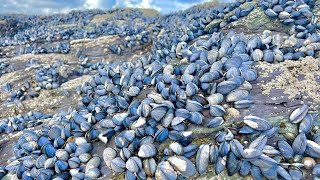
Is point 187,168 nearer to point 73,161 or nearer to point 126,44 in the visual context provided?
point 73,161

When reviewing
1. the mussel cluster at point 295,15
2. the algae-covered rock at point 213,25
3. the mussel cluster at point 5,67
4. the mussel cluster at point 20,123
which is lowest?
the mussel cluster at point 20,123

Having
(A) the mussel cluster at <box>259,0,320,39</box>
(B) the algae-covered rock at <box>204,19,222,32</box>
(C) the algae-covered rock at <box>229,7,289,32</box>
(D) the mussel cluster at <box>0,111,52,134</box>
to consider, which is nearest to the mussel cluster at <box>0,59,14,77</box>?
(D) the mussel cluster at <box>0,111,52,134</box>

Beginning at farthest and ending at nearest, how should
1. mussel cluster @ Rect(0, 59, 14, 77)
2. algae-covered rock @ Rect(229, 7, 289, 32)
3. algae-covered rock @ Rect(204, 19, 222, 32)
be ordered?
mussel cluster @ Rect(0, 59, 14, 77), algae-covered rock @ Rect(204, 19, 222, 32), algae-covered rock @ Rect(229, 7, 289, 32)

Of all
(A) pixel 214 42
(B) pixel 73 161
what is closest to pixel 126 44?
(A) pixel 214 42

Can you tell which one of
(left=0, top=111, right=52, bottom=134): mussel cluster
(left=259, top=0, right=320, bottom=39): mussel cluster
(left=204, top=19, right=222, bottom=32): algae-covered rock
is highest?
(left=259, top=0, right=320, bottom=39): mussel cluster

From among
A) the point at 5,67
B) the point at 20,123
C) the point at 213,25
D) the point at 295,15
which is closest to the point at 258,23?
the point at 295,15

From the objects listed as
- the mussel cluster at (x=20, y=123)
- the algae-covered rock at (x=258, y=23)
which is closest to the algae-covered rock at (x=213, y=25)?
the algae-covered rock at (x=258, y=23)

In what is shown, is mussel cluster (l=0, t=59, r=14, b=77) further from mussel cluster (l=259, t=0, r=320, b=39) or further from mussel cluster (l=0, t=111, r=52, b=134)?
mussel cluster (l=259, t=0, r=320, b=39)

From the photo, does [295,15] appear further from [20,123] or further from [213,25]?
[20,123]

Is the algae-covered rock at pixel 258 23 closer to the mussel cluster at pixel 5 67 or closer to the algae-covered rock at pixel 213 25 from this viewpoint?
the algae-covered rock at pixel 213 25
